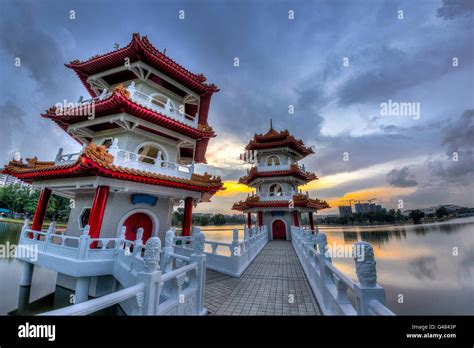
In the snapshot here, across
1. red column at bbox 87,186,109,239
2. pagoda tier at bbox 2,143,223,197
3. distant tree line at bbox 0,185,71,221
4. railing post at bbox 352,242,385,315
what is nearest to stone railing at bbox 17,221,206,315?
red column at bbox 87,186,109,239

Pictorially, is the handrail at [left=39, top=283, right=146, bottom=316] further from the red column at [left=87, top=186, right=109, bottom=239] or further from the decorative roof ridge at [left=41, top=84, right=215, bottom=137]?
the decorative roof ridge at [left=41, top=84, right=215, bottom=137]

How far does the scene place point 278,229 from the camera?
64.3ft

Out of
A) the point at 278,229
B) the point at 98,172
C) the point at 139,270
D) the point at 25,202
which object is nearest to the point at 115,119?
the point at 98,172

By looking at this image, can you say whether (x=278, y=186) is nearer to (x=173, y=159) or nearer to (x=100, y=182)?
(x=173, y=159)

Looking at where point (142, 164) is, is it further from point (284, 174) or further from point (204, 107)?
point (284, 174)

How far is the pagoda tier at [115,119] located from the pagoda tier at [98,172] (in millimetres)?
2234

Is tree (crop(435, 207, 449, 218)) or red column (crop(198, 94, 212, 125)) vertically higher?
red column (crop(198, 94, 212, 125))

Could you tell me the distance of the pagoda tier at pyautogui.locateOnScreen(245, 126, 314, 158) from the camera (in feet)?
67.8

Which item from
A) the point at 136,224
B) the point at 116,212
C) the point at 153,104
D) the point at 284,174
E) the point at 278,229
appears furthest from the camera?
the point at 278,229

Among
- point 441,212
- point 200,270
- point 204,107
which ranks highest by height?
point 204,107

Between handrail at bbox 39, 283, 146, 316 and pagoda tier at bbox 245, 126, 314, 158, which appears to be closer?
handrail at bbox 39, 283, 146, 316

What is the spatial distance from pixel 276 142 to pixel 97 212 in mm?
17553
